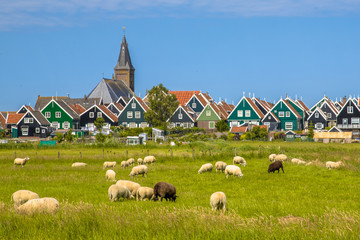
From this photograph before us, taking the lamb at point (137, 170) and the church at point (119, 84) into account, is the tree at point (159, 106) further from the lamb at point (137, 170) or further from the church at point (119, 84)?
the lamb at point (137, 170)

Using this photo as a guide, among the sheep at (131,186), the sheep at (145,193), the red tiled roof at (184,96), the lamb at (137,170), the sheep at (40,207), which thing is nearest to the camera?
the sheep at (40,207)

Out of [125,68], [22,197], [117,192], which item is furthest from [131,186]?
[125,68]

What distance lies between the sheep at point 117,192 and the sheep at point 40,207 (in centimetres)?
429

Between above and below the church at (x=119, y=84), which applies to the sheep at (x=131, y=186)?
below

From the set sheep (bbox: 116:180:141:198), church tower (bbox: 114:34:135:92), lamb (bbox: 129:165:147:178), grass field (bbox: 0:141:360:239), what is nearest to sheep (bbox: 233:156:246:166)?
grass field (bbox: 0:141:360:239)

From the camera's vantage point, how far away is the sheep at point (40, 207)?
1609 centimetres

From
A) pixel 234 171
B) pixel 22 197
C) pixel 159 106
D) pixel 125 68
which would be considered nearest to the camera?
pixel 22 197

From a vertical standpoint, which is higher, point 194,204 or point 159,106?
point 159,106

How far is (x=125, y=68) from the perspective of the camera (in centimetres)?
16562

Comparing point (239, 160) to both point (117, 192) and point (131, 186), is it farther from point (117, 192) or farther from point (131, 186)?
point (117, 192)

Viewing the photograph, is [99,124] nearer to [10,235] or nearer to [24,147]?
[24,147]

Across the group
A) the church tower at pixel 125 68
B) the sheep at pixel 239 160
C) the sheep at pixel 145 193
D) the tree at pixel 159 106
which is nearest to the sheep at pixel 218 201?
the sheep at pixel 145 193

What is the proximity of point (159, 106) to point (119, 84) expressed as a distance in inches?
1704

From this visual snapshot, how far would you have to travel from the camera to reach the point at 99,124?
10288 cm
